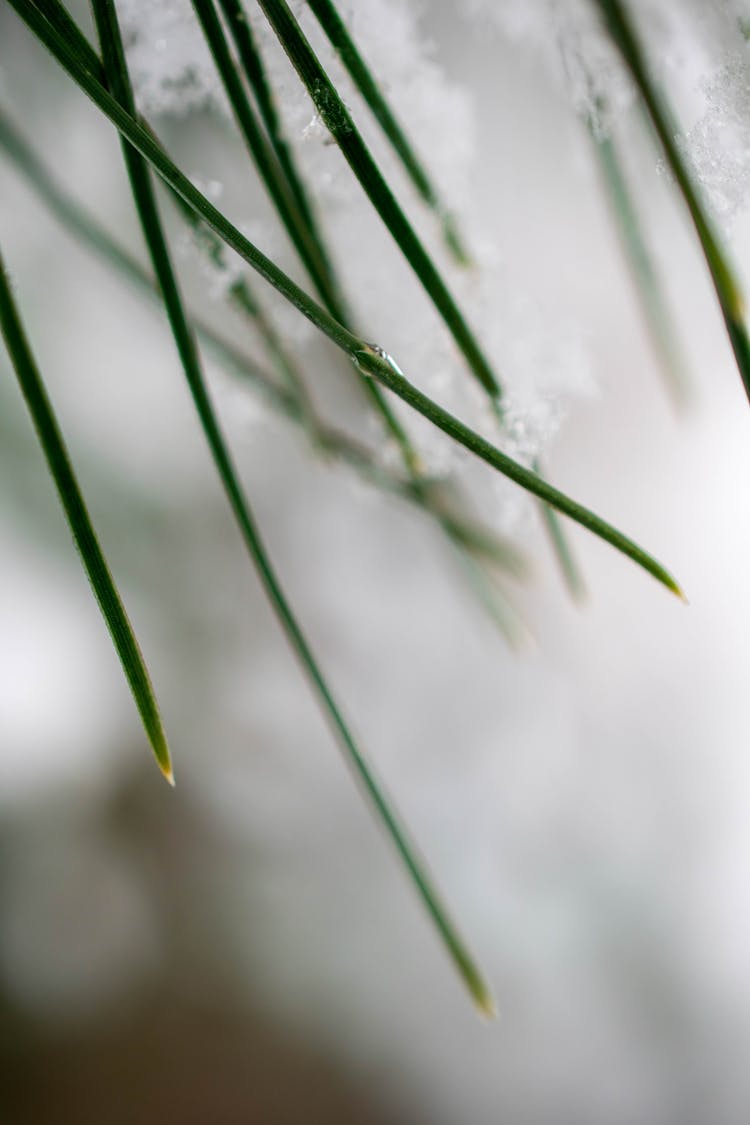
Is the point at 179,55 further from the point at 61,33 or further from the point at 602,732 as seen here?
the point at 602,732

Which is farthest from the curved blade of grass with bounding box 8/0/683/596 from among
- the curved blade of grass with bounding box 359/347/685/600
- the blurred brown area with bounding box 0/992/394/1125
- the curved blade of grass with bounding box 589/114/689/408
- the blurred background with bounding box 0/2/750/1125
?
the blurred brown area with bounding box 0/992/394/1125

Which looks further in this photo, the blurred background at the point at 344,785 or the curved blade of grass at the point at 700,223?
the blurred background at the point at 344,785

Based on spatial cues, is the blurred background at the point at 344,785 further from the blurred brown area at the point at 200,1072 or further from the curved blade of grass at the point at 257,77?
the curved blade of grass at the point at 257,77

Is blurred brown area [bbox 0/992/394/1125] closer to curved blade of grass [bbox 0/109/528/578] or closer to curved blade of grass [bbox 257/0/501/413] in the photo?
curved blade of grass [bbox 0/109/528/578]

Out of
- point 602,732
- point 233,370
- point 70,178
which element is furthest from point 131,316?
point 602,732

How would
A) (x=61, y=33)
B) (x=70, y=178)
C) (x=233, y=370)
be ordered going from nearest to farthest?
(x=61, y=33) → (x=233, y=370) → (x=70, y=178)

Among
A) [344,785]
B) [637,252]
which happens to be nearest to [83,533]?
[637,252]

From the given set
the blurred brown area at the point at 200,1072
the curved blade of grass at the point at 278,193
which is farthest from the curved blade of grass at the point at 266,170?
the blurred brown area at the point at 200,1072
